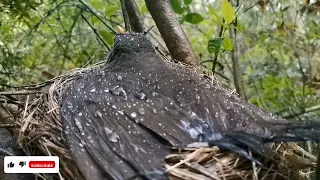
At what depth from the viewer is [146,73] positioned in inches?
52.1

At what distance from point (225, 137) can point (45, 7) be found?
188 cm

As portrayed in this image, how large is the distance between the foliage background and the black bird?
34cm

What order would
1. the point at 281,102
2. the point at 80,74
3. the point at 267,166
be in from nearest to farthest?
1. the point at 267,166
2. the point at 80,74
3. the point at 281,102

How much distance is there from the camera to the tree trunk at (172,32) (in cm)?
171

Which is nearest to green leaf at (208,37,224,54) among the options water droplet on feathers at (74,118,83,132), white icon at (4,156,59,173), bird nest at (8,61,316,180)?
bird nest at (8,61,316,180)

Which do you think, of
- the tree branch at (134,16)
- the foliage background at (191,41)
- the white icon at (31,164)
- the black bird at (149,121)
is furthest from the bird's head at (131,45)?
the white icon at (31,164)

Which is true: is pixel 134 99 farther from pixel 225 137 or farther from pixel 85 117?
pixel 225 137

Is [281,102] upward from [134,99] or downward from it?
downward

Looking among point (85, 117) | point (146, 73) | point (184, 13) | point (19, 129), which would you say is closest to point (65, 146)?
point (85, 117)

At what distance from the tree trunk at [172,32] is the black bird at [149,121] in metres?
0.35

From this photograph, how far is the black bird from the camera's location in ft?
3.16

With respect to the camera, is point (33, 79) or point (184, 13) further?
point (33, 79)

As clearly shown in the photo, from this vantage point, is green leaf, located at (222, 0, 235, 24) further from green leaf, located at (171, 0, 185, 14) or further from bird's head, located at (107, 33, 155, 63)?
green leaf, located at (171, 0, 185, 14)

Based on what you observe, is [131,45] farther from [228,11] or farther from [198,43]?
[198,43]
